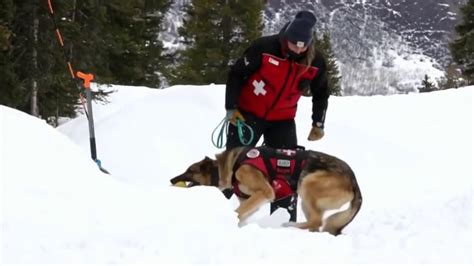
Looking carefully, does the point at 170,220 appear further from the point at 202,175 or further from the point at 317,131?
the point at 317,131

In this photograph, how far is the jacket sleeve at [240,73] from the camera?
516 cm

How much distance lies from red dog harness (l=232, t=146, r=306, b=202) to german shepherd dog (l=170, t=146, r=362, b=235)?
0.04ft

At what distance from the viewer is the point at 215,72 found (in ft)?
81.0

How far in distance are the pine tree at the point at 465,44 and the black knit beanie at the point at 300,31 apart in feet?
72.6

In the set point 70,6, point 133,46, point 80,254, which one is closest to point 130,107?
point 70,6

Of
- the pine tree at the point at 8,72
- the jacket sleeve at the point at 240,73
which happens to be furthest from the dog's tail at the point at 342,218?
the pine tree at the point at 8,72

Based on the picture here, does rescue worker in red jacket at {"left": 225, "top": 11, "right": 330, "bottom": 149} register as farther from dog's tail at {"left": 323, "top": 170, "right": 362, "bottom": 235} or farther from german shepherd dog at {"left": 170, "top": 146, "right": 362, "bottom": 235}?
dog's tail at {"left": 323, "top": 170, "right": 362, "bottom": 235}

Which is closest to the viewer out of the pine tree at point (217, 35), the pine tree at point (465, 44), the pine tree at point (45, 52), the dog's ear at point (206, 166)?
the dog's ear at point (206, 166)

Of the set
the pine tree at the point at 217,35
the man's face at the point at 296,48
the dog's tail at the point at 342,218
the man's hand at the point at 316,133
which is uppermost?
the man's face at the point at 296,48

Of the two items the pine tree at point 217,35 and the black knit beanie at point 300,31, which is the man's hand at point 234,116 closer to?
the black knit beanie at point 300,31

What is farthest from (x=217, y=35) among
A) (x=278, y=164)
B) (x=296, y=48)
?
(x=278, y=164)

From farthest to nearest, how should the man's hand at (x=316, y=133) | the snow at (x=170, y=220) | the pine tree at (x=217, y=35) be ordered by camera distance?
the pine tree at (x=217, y=35)
the man's hand at (x=316, y=133)
the snow at (x=170, y=220)

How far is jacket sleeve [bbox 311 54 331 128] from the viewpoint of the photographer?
5301 millimetres

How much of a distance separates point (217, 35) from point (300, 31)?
800 inches
